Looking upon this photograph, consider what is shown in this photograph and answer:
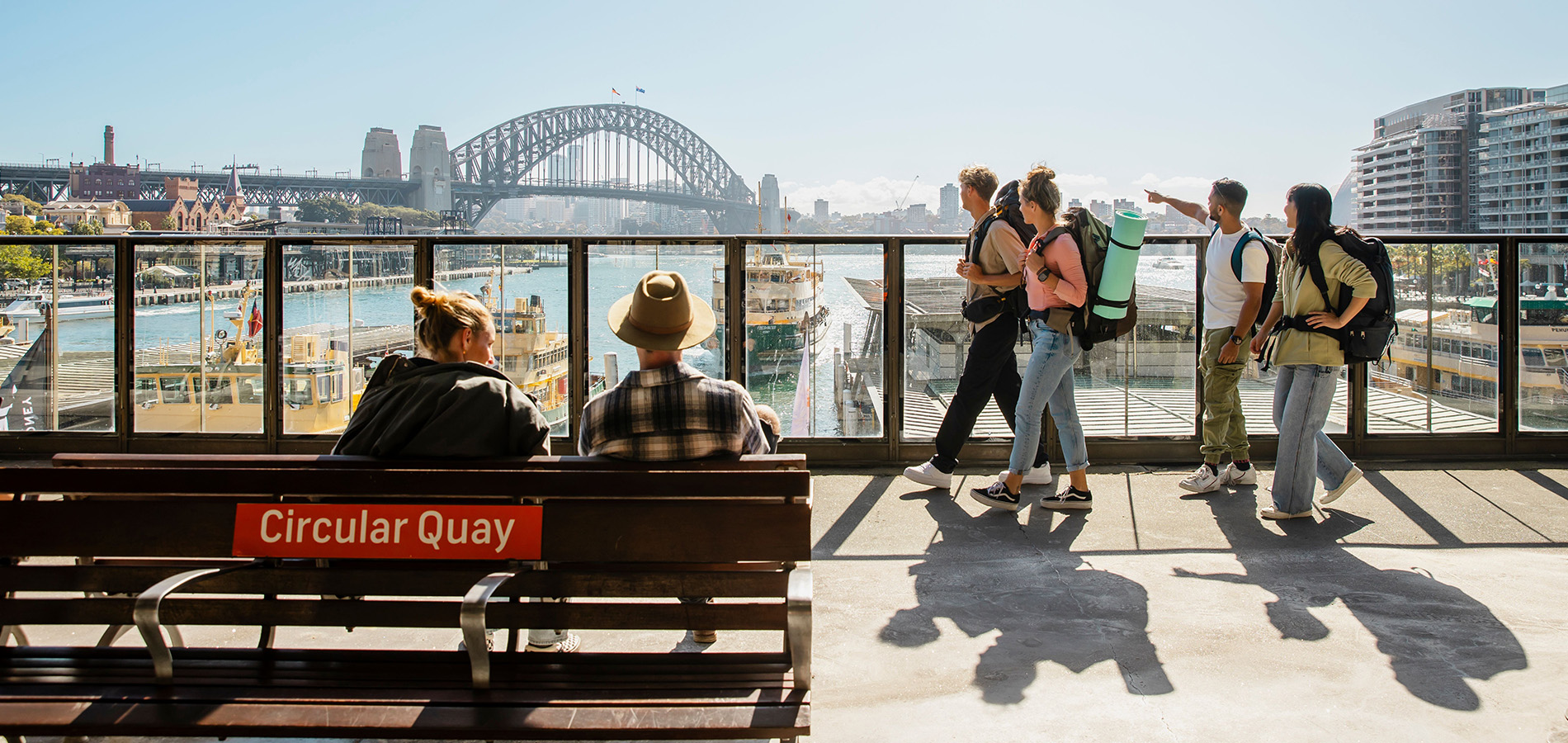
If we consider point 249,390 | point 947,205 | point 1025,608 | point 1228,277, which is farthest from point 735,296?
point 947,205

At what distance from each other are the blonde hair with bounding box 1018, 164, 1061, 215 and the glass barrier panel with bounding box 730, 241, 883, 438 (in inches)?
45.6

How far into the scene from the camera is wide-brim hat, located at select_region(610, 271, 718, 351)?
Answer: 2.68 metres

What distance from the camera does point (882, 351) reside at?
5652mm

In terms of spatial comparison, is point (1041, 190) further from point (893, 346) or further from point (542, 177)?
point (542, 177)

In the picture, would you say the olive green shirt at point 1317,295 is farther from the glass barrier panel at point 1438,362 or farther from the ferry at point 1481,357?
the ferry at point 1481,357

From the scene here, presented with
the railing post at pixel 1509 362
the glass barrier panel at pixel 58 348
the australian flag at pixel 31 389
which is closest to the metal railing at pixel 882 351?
the railing post at pixel 1509 362

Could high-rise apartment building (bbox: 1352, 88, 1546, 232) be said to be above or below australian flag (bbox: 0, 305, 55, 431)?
above

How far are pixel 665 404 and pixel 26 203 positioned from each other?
334 ft

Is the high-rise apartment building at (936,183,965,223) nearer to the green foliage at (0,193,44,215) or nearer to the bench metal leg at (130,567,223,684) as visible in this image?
the bench metal leg at (130,567,223,684)

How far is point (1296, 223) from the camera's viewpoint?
14.4 feet

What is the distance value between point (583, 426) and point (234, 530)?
2.75ft

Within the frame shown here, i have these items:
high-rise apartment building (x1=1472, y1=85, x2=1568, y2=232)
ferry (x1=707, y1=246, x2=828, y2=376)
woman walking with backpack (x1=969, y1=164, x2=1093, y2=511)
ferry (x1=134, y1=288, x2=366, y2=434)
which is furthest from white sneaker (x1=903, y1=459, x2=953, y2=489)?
high-rise apartment building (x1=1472, y1=85, x2=1568, y2=232)

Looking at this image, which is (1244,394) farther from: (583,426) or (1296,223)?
(583,426)

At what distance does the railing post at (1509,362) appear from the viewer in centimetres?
570
